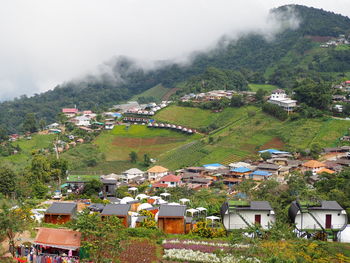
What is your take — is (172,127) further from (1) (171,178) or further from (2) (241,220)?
(2) (241,220)

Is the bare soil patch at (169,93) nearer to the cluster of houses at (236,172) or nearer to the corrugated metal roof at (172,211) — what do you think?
the cluster of houses at (236,172)

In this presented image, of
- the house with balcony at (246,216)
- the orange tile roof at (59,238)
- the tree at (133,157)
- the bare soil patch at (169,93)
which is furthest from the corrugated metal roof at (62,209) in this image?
the bare soil patch at (169,93)

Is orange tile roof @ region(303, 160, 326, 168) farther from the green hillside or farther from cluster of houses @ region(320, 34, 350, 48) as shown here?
cluster of houses @ region(320, 34, 350, 48)

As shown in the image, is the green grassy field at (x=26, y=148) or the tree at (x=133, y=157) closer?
the green grassy field at (x=26, y=148)

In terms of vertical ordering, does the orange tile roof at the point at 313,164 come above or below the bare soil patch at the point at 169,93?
below

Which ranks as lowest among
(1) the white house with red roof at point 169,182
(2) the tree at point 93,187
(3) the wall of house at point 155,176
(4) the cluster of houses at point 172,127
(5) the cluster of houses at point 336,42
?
(3) the wall of house at point 155,176

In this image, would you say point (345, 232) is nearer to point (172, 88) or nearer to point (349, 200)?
point (349, 200)

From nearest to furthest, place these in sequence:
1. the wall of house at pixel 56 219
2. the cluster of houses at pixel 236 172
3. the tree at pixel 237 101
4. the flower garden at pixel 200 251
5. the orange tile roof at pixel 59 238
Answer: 1. the flower garden at pixel 200 251
2. the orange tile roof at pixel 59 238
3. the wall of house at pixel 56 219
4. the cluster of houses at pixel 236 172
5. the tree at pixel 237 101
